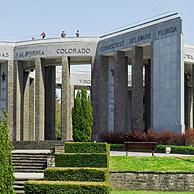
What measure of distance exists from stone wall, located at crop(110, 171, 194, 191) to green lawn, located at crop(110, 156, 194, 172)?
72 cm

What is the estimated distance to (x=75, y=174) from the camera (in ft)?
59.3

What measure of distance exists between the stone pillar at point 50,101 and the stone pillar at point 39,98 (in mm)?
4162

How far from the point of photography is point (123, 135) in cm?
4128

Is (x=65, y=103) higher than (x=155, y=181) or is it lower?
higher

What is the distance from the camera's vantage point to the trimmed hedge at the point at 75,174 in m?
17.7

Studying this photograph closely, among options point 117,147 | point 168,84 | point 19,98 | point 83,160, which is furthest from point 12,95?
point 83,160

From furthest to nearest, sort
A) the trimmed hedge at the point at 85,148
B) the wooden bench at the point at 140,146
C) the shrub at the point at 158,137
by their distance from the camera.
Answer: the shrub at the point at 158,137, the wooden bench at the point at 140,146, the trimmed hedge at the point at 85,148

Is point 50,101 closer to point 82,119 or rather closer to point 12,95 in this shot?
point 12,95

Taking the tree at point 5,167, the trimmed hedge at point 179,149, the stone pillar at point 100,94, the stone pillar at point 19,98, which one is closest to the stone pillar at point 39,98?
the stone pillar at point 19,98

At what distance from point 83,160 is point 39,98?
2702 centimetres

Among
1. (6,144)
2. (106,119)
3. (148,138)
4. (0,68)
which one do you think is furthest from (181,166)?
(0,68)

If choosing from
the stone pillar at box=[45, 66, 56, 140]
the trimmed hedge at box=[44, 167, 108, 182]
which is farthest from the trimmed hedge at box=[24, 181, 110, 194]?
the stone pillar at box=[45, 66, 56, 140]

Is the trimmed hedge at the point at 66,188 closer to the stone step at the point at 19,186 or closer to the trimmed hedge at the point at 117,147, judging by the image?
the stone step at the point at 19,186

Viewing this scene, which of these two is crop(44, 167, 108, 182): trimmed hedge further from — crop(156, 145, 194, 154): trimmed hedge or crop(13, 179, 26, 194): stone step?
crop(156, 145, 194, 154): trimmed hedge
